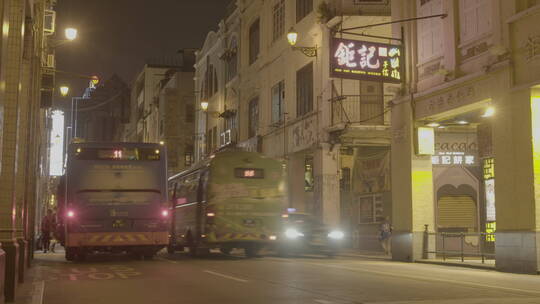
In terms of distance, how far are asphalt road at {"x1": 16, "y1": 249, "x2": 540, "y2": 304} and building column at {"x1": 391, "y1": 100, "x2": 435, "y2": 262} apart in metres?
5.76

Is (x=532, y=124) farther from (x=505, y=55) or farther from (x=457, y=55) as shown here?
(x=457, y=55)

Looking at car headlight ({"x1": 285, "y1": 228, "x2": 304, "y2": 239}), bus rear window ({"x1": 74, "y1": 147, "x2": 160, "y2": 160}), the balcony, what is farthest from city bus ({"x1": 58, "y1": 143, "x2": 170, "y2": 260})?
the balcony

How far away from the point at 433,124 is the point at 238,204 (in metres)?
7.45

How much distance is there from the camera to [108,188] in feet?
69.6

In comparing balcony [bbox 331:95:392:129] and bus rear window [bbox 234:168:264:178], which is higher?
balcony [bbox 331:95:392:129]

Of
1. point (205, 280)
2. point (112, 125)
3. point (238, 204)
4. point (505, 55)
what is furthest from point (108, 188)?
point (112, 125)

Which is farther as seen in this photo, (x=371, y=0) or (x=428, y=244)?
(x=371, y=0)

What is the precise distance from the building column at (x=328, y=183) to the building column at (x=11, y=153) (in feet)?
65.6

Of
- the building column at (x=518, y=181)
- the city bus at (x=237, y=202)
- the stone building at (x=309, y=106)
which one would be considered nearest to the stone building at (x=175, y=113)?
the stone building at (x=309, y=106)

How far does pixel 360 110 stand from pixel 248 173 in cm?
834

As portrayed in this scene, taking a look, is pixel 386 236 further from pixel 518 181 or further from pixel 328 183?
pixel 518 181

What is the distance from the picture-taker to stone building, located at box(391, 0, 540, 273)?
17906 millimetres

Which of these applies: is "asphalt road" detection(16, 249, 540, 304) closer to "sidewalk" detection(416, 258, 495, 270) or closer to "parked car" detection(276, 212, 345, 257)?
"sidewalk" detection(416, 258, 495, 270)

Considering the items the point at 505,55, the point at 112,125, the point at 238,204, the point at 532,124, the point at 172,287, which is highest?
the point at 112,125
